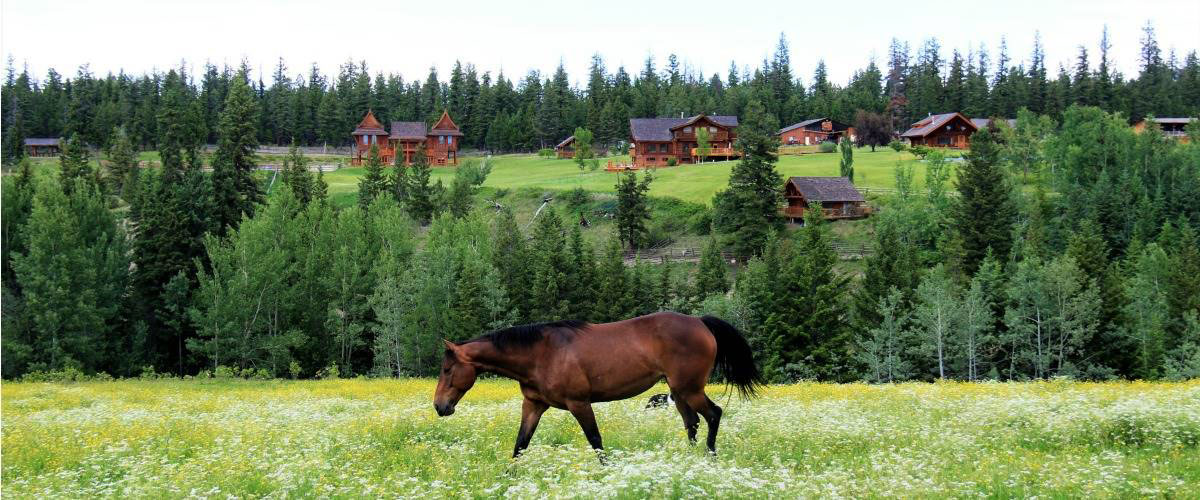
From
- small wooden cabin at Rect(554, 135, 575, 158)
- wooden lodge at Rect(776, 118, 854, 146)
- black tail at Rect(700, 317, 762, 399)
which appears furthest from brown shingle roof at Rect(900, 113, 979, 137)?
black tail at Rect(700, 317, 762, 399)

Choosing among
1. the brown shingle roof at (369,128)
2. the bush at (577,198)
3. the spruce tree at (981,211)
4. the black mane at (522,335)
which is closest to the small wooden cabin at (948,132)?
the spruce tree at (981,211)

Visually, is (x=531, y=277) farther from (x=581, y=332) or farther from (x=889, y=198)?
(x=581, y=332)

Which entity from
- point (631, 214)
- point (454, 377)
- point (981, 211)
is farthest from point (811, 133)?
point (454, 377)

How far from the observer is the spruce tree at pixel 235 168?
66.6 meters

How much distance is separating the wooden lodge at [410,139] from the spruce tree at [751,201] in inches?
2528

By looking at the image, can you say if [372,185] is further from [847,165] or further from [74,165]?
[847,165]

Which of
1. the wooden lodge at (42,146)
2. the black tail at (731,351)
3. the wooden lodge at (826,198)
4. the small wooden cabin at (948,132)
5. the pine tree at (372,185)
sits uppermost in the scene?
the wooden lodge at (42,146)

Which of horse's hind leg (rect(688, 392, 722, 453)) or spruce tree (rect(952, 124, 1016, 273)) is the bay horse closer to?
horse's hind leg (rect(688, 392, 722, 453))

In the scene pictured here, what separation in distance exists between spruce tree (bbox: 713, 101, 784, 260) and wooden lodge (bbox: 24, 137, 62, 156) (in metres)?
113

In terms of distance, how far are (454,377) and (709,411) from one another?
371 centimetres

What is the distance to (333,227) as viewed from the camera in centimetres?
6438

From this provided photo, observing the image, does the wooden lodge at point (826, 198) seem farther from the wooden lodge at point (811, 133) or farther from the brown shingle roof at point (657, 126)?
the wooden lodge at point (811, 133)

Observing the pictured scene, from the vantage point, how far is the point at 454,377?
500 inches

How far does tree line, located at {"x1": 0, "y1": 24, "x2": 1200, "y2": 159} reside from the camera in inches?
5522
